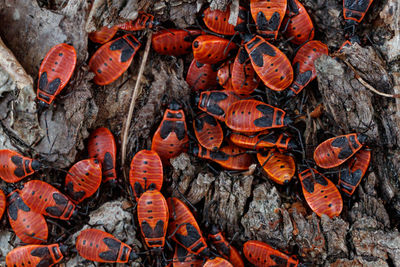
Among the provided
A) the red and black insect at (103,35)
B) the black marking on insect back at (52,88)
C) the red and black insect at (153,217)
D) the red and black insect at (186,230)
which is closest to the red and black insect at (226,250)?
the red and black insect at (186,230)

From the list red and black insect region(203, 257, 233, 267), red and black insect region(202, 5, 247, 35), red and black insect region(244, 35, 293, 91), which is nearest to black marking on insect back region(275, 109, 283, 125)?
red and black insect region(244, 35, 293, 91)

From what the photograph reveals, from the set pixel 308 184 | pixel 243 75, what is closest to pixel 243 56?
pixel 243 75

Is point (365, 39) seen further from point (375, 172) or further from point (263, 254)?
point (263, 254)

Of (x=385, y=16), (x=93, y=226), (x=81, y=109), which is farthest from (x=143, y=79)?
(x=385, y=16)

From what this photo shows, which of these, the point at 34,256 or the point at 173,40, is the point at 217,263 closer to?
the point at 34,256

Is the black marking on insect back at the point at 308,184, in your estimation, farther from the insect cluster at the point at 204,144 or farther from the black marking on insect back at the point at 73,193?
the black marking on insect back at the point at 73,193
